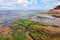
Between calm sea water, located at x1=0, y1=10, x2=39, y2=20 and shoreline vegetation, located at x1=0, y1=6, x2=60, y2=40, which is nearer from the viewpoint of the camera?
shoreline vegetation, located at x1=0, y1=6, x2=60, y2=40

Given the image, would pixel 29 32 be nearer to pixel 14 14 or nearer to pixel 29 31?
pixel 29 31

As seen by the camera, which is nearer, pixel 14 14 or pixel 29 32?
pixel 29 32

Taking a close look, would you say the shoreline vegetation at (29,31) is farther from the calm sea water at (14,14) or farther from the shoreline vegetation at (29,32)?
the calm sea water at (14,14)

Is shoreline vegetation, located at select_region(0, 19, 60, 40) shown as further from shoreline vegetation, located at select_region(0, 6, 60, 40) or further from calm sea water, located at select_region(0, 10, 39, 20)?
calm sea water, located at select_region(0, 10, 39, 20)

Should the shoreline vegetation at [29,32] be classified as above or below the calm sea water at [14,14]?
below

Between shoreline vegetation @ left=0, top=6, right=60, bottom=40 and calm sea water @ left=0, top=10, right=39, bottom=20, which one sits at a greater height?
calm sea water @ left=0, top=10, right=39, bottom=20

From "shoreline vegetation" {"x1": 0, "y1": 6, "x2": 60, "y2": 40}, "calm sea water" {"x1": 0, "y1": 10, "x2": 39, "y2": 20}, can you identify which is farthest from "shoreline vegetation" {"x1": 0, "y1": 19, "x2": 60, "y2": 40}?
"calm sea water" {"x1": 0, "y1": 10, "x2": 39, "y2": 20}

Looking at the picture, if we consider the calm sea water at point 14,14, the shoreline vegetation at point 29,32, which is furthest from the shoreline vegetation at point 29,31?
the calm sea water at point 14,14

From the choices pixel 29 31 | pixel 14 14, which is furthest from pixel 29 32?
pixel 14 14

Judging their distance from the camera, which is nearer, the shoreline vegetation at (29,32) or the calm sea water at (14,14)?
the shoreline vegetation at (29,32)

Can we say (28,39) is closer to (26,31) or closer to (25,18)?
(26,31)

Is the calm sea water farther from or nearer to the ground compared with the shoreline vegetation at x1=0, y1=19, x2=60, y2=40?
farther from the ground

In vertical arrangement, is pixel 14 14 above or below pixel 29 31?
above
